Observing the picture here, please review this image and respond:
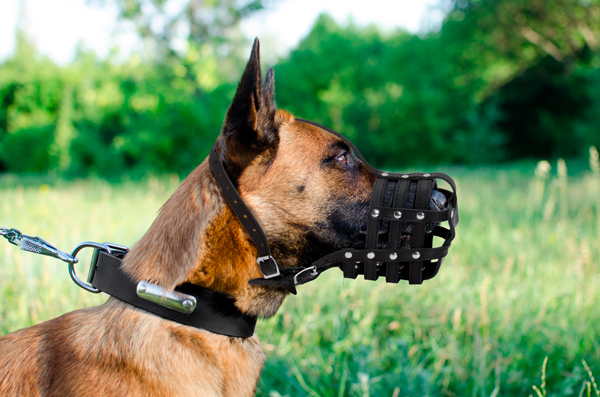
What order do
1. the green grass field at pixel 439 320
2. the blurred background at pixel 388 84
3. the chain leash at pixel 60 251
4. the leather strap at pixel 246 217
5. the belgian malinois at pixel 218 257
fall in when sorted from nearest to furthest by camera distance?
the belgian malinois at pixel 218 257 → the leather strap at pixel 246 217 → the chain leash at pixel 60 251 → the green grass field at pixel 439 320 → the blurred background at pixel 388 84

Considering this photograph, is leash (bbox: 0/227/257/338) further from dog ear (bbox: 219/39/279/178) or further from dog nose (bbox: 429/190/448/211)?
dog nose (bbox: 429/190/448/211)

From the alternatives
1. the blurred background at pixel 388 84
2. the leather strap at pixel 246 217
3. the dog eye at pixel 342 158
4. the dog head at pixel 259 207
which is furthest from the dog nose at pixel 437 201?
the blurred background at pixel 388 84

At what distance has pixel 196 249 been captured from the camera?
4.80 ft

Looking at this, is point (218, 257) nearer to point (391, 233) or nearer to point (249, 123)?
point (249, 123)

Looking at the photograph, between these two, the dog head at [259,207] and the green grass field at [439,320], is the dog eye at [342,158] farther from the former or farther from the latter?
the green grass field at [439,320]

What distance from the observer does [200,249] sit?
1.47 meters

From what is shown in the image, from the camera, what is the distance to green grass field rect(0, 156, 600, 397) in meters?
2.39

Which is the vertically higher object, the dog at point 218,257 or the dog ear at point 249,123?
the dog ear at point 249,123

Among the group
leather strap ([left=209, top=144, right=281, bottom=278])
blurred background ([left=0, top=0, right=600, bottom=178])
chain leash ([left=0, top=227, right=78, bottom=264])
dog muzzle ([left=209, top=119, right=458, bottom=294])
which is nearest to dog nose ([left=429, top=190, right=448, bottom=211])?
dog muzzle ([left=209, top=119, right=458, bottom=294])

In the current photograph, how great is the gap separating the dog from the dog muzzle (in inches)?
2.0

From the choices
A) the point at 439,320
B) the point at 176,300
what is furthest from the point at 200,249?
the point at 439,320

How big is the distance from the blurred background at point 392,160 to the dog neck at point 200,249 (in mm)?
1039

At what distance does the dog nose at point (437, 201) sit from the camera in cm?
160

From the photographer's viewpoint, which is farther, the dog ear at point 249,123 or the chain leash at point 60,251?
the chain leash at point 60,251
